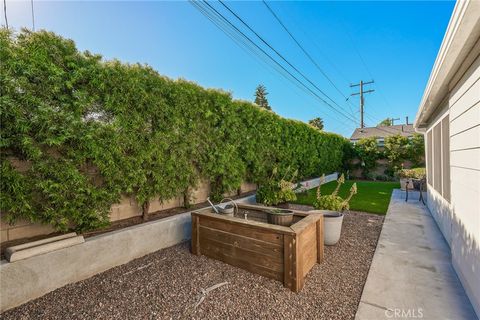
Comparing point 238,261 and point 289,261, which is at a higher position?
point 289,261

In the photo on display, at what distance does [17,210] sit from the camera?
2.52 meters

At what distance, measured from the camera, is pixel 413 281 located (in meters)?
2.60

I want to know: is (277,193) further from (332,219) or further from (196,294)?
(196,294)

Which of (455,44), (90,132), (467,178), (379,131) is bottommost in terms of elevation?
(467,178)

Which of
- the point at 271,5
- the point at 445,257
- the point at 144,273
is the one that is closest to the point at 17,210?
the point at 144,273

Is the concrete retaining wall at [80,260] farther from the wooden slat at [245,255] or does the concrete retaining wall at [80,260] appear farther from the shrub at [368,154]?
the shrub at [368,154]

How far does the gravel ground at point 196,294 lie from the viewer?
2.11 metres

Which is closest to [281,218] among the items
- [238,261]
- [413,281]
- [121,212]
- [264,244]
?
[264,244]

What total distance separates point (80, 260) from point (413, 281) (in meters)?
4.11

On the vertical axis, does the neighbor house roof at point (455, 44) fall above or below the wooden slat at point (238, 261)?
above

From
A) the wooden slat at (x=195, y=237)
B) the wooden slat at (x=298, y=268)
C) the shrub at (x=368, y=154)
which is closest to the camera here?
the wooden slat at (x=298, y=268)

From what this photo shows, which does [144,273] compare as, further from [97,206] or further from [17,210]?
[17,210]
